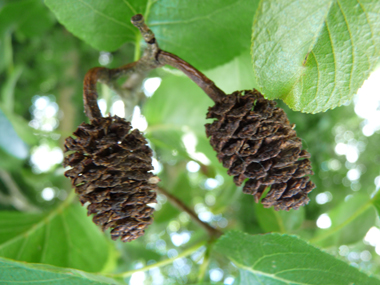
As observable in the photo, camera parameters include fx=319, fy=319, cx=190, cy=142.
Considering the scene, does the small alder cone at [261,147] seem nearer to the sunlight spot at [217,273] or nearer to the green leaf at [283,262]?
the green leaf at [283,262]

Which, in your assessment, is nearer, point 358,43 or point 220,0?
point 358,43

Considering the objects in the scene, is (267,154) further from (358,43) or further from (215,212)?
(215,212)

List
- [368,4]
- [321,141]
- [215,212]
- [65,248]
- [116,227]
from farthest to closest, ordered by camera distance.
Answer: [215,212], [321,141], [65,248], [116,227], [368,4]

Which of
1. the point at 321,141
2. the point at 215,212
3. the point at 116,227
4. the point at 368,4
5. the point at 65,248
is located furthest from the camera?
the point at 215,212

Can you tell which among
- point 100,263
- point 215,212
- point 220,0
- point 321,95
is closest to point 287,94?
point 321,95

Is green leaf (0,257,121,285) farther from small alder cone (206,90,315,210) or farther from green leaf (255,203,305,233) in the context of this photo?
green leaf (255,203,305,233)
